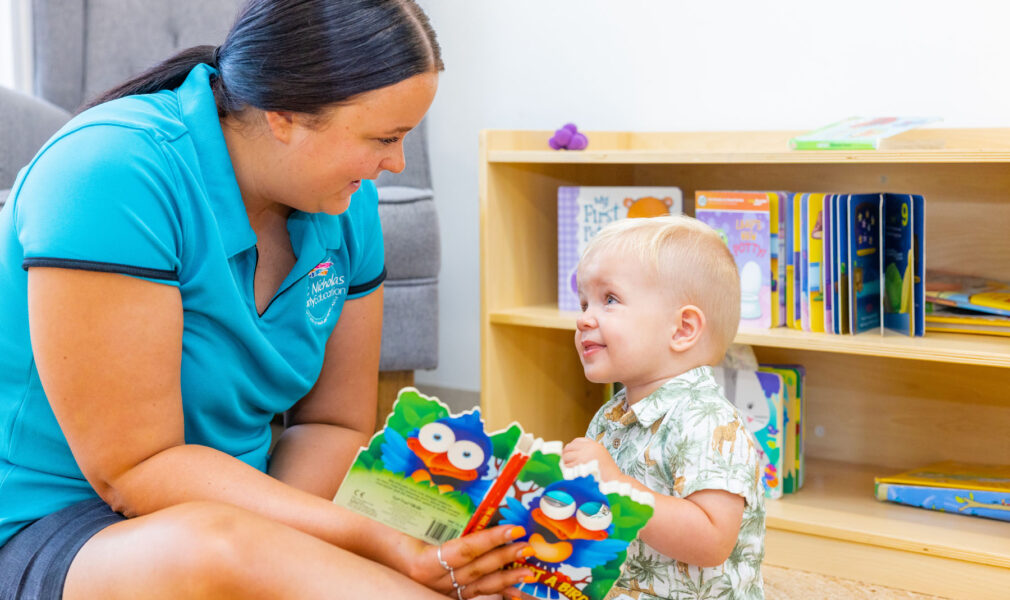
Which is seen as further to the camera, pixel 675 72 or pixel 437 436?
→ pixel 675 72

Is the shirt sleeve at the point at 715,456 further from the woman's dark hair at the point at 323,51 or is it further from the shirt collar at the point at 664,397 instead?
the woman's dark hair at the point at 323,51

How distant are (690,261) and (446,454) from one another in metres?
0.37

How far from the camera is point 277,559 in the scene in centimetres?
79

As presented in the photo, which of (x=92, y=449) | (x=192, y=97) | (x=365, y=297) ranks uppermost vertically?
(x=192, y=97)

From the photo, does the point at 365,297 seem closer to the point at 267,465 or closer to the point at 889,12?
the point at 267,465

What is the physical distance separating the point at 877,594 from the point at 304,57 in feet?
3.63

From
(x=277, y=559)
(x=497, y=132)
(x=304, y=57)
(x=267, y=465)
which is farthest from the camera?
(x=497, y=132)

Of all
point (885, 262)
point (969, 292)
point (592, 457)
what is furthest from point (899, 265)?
point (592, 457)

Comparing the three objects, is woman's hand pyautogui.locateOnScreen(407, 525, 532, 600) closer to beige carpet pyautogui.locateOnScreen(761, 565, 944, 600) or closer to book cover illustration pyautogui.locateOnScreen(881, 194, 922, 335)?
beige carpet pyautogui.locateOnScreen(761, 565, 944, 600)

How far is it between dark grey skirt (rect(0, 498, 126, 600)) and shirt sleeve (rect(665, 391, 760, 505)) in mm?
537

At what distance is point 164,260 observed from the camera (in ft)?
2.84

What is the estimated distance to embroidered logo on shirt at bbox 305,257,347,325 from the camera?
1063 millimetres

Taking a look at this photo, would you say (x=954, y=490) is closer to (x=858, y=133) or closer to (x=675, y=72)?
(x=858, y=133)

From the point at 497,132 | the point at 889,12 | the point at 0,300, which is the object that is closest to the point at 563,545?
the point at 0,300
